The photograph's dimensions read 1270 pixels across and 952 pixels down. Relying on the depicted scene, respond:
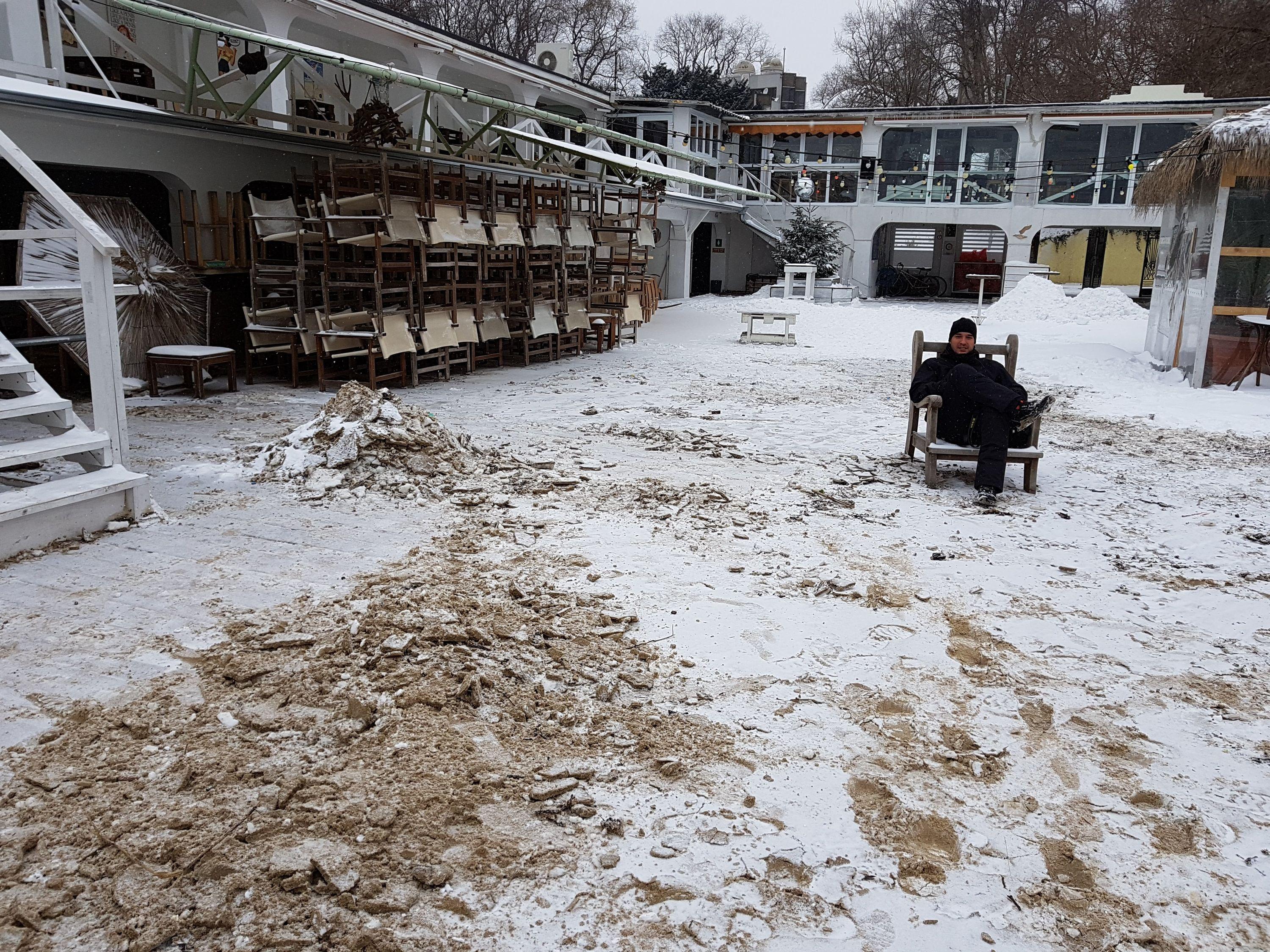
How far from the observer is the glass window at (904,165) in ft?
92.7

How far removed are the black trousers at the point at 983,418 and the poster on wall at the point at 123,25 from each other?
1186 centimetres

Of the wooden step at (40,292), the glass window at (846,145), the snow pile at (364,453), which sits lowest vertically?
the snow pile at (364,453)

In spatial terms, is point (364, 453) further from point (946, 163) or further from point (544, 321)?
point (946, 163)

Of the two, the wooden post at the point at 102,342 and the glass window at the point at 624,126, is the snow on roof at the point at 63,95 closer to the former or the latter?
the wooden post at the point at 102,342

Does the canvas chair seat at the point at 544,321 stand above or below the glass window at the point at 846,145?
below

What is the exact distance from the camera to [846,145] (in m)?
29.1

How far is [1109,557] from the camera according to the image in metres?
5.68

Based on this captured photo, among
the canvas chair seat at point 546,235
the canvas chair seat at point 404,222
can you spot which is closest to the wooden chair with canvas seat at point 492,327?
the canvas chair seat at point 546,235

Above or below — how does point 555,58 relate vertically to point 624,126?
above

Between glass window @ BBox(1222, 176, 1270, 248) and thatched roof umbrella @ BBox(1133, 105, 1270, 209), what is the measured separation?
0.90 feet

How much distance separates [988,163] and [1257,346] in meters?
18.2

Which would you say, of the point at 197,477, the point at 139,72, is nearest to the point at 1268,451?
the point at 197,477

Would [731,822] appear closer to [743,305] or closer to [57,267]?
[57,267]

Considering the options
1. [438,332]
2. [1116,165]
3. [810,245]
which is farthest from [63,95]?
[1116,165]
